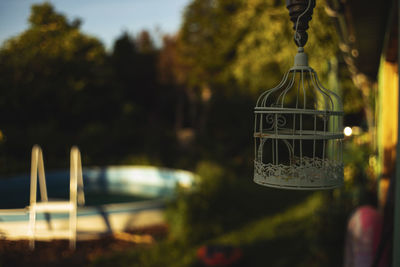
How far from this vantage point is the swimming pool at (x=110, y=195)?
7691 millimetres

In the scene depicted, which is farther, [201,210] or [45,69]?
[201,210]

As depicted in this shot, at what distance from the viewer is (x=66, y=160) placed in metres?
12.5

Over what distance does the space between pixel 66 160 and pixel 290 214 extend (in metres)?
8.22

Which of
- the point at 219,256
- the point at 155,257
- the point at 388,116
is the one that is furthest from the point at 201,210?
the point at 388,116

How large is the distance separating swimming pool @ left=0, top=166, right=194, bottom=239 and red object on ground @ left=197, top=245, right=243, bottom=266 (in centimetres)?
235

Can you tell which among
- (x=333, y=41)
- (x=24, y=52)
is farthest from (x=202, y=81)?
(x=24, y=52)

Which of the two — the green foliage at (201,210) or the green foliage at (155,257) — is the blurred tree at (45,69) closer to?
the green foliage at (155,257)

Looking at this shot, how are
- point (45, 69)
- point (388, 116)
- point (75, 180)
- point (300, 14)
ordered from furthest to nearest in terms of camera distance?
1. point (75, 180)
2. point (388, 116)
3. point (45, 69)
4. point (300, 14)

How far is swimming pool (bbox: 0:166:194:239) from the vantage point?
7691 mm

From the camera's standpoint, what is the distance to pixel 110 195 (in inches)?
492

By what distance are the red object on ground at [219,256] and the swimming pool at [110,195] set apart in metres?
2.35

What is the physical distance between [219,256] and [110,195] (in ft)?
26.0

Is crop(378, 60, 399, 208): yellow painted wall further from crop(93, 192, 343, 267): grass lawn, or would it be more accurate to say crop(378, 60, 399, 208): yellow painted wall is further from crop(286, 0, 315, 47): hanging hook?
crop(286, 0, 315, 47): hanging hook

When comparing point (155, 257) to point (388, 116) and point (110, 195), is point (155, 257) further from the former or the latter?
point (110, 195)
